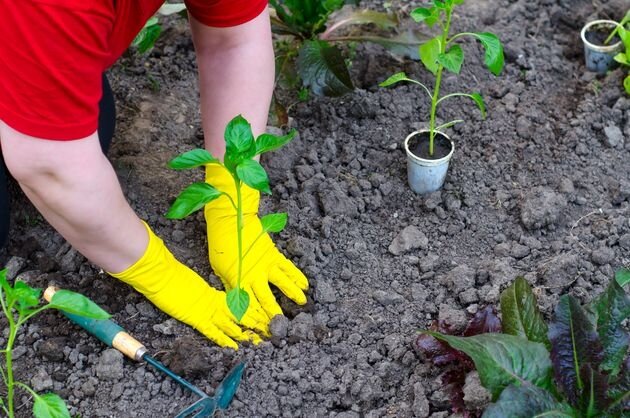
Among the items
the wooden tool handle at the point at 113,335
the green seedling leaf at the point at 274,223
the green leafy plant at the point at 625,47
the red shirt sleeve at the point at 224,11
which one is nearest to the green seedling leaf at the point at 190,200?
the green seedling leaf at the point at 274,223

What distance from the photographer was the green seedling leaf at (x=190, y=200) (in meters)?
1.70

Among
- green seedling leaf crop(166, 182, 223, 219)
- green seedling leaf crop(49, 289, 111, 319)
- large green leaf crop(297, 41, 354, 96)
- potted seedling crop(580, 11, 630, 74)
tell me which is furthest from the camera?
potted seedling crop(580, 11, 630, 74)

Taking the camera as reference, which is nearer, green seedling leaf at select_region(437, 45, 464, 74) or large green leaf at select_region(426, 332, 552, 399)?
large green leaf at select_region(426, 332, 552, 399)

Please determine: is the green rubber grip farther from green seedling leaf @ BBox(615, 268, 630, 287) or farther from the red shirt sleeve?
green seedling leaf @ BBox(615, 268, 630, 287)

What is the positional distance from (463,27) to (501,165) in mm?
613

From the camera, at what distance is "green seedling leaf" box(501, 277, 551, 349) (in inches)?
71.4

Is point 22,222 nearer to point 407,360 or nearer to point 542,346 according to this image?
point 407,360

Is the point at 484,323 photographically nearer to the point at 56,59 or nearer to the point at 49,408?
the point at 49,408

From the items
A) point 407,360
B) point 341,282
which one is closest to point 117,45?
point 341,282

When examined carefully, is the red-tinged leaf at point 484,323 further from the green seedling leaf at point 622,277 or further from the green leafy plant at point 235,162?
the green leafy plant at point 235,162

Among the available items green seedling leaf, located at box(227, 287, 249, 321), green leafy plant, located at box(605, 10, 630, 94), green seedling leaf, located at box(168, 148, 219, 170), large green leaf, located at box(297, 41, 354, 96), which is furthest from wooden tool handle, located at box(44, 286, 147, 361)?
green leafy plant, located at box(605, 10, 630, 94)

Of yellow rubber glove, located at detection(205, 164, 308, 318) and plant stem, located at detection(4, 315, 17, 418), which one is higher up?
plant stem, located at detection(4, 315, 17, 418)

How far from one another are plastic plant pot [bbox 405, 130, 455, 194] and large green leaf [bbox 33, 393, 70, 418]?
3.68 feet

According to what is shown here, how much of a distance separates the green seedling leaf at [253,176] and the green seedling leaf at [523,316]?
0.61 m
